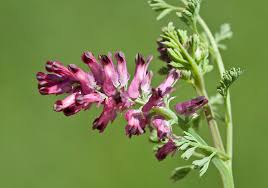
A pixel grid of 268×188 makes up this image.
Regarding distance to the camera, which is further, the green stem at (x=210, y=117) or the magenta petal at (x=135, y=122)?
the green stem at (x=210, y=117)

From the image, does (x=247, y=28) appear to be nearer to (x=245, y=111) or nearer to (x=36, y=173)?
(x=245, y=111)

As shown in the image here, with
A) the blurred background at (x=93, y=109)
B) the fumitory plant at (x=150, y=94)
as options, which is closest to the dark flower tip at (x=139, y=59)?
the fumitory plant at (x=150, y=94)

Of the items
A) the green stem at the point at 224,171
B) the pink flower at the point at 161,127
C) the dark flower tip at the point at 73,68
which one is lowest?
the green stem at the point at 224,171

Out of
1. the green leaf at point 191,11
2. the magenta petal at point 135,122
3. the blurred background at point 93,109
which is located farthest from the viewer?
the blurred background at point 93,109

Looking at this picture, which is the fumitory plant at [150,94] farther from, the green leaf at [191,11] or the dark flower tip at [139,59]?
the green leaf at [191,11]

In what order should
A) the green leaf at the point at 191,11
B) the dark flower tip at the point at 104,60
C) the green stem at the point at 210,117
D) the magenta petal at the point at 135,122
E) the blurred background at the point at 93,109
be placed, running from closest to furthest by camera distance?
the magenta petal at the point at 135,122, the dark flower tip at the point at 104,60, the green stem at the point at 210,117, the green leaf at the point at 191,11, the blurred background at the point at 93,109

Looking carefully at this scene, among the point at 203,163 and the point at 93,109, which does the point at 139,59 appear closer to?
the point at 203,163

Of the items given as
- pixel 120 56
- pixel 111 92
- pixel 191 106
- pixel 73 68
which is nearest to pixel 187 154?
pixel 191 106
